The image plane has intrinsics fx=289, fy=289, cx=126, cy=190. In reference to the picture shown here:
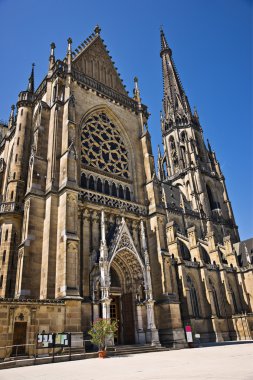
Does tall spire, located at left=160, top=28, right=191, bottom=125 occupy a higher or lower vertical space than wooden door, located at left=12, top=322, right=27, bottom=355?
higher

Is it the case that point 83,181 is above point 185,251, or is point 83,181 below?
above

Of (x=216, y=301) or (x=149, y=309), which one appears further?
(x=216, y=301)

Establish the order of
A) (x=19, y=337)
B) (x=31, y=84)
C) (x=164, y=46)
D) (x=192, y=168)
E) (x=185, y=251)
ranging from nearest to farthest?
1. (x=19, y=337)
2. (x=31, y=84)
3. (x=185, y=251)
4. (x=192, y=168)
5. (x=164, y=46)

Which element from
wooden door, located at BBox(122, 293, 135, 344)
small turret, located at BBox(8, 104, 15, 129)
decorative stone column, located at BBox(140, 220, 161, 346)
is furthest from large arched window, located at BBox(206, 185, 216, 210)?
small turret, located at BBox(8, 104, 15, 129)

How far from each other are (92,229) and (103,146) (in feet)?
28.1

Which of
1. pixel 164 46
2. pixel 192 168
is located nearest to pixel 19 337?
pixel 192 168

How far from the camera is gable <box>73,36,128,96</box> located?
27.6 m

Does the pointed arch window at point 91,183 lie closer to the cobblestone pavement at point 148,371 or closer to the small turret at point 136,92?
the small turret at point 136,92

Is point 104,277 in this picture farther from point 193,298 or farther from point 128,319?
point 193,298

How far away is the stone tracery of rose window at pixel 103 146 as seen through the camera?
2367 cm

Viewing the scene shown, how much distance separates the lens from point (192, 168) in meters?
51.9

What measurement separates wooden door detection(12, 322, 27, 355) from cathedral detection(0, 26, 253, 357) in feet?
0.18

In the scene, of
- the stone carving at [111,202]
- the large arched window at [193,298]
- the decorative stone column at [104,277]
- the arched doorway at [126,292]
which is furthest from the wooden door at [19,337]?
the large arched window at [193,298]

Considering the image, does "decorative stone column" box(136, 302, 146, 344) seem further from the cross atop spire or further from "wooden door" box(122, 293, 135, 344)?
the cross atop spire
